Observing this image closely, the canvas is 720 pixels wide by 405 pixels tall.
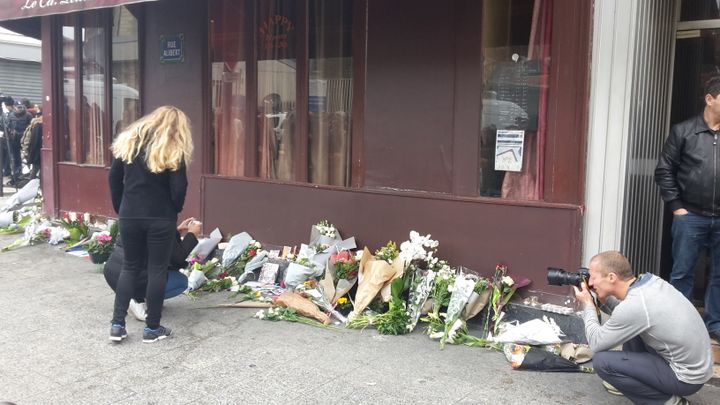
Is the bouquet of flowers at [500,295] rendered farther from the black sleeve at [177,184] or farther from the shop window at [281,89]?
the black sleeve at [177,184]

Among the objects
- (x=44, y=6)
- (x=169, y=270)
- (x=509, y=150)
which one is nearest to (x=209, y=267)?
(x=169, y=270)

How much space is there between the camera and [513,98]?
16.6 ft

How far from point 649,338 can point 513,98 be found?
2278 millimetres

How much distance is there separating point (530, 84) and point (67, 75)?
653cm

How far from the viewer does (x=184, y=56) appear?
23.7 ft

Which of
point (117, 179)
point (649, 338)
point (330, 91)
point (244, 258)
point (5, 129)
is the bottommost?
point (244, 258)

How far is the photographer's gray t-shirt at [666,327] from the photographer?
3.27 meters

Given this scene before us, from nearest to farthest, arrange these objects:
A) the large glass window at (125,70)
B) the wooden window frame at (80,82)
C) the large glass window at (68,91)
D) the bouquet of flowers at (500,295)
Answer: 1. the bouquet of flowers at (500,295)
2. the large glass window at (125,70)
3. the wooden window frame at (80,82)
4. the large glass window at (68,91)

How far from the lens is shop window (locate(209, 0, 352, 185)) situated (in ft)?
20.4

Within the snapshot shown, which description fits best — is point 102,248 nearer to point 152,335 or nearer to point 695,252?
point 152,335

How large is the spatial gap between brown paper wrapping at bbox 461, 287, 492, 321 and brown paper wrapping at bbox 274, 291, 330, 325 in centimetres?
107

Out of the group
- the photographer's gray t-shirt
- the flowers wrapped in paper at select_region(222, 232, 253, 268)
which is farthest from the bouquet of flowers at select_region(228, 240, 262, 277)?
the photographer's gray t-shirt

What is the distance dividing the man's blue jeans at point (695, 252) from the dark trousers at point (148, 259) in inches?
138

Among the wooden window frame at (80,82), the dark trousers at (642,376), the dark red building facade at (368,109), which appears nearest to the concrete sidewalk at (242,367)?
the dark trousers at (642,376)
